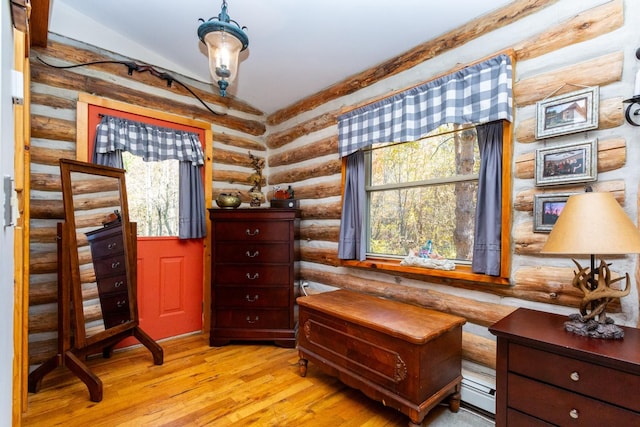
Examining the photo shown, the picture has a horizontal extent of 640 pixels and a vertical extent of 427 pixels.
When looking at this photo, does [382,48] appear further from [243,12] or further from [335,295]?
[335,295]

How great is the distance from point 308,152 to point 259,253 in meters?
1.28

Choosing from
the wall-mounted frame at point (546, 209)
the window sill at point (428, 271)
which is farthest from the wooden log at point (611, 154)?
the window sill at point (428, 271)

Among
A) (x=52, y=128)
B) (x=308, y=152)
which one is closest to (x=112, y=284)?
(x=52, y=128)

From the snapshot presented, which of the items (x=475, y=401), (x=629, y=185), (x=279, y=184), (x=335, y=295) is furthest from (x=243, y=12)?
(x=475, y=401)

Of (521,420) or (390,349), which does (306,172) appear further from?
(521,420)

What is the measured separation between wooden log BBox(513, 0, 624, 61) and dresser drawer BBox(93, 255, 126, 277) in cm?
341

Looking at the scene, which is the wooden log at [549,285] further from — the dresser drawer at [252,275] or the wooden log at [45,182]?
the wooden log at [45,182]

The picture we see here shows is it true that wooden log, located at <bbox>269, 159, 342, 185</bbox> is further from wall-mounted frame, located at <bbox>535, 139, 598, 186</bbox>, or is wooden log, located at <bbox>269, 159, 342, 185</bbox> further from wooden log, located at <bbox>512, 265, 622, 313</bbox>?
wooden log, located at <bbox>512, 265, 622, 313</bbox>

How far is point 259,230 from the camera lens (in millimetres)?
3084

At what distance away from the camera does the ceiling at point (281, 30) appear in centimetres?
221

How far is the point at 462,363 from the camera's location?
7.11ft

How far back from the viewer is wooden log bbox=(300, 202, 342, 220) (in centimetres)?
313

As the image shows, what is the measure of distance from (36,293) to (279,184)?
2.53m

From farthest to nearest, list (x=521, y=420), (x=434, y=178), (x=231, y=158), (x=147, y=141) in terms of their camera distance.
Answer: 1. (x=231, y=158)
2. (x=147, y=141)
3. (x=434, y=178)
4. (x=521, y=420)
